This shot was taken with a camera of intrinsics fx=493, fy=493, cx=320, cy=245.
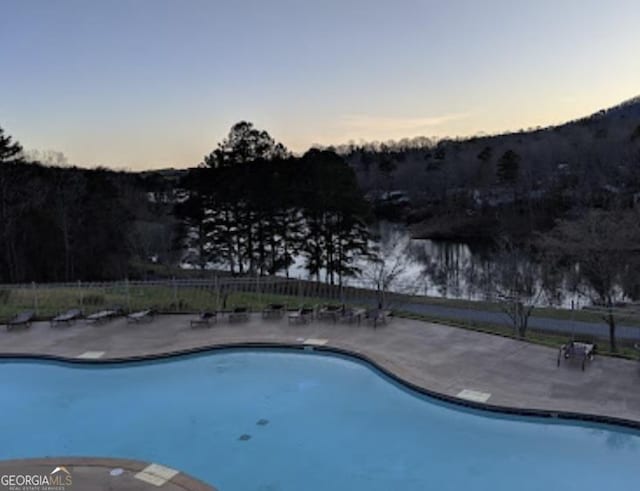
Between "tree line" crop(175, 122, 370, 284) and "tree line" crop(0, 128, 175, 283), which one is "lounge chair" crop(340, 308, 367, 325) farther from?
"tree line" crop(0, 128, 175, 283)

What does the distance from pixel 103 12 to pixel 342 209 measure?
1461cm

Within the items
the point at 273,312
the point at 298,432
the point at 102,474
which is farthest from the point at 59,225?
the point at 102,474

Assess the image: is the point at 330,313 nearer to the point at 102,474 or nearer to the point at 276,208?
the point at 102,474

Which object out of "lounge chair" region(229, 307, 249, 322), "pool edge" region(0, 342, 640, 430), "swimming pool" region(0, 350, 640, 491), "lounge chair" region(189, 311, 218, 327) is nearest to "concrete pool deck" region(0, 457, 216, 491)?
"swimming pool" region(0, 350, 640, 491)

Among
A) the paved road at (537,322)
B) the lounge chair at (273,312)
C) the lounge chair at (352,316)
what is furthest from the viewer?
the paved road at (537,322)

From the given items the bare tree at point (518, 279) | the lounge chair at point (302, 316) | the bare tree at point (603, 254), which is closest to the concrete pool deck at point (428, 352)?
the lounge chair at point (302, 316)

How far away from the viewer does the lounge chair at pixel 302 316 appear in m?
14.1

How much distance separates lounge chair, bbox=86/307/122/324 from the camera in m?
14.4

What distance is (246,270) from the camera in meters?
31.0

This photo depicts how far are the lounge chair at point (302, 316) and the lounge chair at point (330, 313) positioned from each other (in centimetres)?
27

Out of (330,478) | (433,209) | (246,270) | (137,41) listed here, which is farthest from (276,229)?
(433,209)

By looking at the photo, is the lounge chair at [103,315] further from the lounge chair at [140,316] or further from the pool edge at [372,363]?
the pool edge at [372,363]

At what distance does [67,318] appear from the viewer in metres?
14.5

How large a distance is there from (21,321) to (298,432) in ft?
33.6
